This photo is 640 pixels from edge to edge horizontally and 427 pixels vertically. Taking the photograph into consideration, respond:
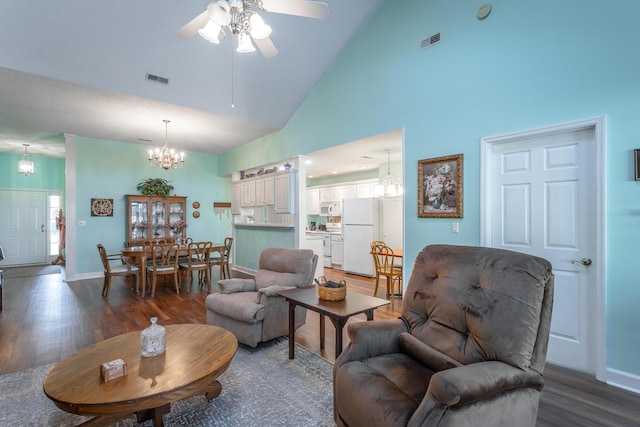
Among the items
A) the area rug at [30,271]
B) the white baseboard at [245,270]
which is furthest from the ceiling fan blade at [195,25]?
the area rug at [30,271]

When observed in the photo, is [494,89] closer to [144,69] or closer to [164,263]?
[144,69]

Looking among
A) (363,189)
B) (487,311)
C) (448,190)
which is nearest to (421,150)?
(448,190)

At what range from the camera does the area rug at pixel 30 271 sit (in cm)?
666

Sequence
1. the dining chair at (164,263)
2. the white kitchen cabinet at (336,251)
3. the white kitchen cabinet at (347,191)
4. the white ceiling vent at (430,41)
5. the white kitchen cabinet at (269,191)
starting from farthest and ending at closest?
the white kitchen cabinet at (347,191) → the white kitchen cabinet at (336,251) → the white kitchen cabinet at (269,191) → the dining chair at (164,263) → the white ceiling vent at (430,41)

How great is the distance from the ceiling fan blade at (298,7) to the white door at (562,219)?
208cm

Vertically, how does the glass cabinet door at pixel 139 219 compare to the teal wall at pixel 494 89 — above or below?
below

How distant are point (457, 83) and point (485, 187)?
3.78 feet

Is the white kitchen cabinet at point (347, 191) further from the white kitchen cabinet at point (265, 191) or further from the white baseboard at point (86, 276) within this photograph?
the white baseboard at point (86, 276)

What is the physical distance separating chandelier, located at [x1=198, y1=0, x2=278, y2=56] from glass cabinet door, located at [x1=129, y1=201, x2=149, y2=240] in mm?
5691

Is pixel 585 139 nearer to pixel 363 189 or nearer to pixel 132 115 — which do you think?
pixel 363 189

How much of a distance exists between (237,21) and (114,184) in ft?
19.8

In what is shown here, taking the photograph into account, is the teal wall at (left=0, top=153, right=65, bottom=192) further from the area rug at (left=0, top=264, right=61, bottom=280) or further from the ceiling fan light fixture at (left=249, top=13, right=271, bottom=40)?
the ceiling fan light fixture at (left=249, top=13, right=271, bottom=40)

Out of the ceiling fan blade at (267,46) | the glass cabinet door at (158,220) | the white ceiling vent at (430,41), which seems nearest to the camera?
the ceiling fan blade at (267,46)

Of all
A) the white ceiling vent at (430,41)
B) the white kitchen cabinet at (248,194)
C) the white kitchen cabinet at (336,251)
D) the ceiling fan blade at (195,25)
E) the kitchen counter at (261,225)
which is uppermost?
the white ceiling vent at (430,41)
